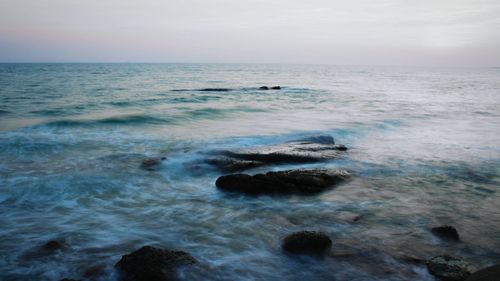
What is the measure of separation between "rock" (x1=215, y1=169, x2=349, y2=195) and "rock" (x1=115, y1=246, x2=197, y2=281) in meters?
2.83

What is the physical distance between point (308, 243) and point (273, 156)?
15.1 ft

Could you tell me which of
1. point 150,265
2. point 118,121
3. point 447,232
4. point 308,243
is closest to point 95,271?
point 150,265

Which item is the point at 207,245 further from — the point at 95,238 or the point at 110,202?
the point at 110,202

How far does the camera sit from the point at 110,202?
22.4ft

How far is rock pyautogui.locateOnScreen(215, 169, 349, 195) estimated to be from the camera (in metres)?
7.03

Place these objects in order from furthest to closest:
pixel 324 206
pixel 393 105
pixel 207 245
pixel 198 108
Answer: pixel 393 105
pixel 198 108
pixel 324 206
pixel 207 245

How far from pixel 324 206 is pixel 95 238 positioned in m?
3.70

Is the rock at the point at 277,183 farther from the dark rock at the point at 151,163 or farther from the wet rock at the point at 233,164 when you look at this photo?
the dark rock at the point at 151,163

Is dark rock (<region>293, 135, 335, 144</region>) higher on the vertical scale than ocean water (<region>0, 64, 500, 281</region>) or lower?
higher

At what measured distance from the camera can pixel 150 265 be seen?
400 cm

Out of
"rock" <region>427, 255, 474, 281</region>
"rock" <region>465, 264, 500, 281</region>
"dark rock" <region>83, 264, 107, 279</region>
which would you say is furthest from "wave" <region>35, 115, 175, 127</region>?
"rock" <region>465, 264, 500, 281</region>

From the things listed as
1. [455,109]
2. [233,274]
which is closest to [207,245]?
[233,274]

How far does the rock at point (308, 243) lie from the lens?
471 cm

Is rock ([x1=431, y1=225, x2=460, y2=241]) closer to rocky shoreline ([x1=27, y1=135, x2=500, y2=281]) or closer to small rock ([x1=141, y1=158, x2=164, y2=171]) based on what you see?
rocky shoreline ([x1=27, y1=135, x2=500, y2=281])
